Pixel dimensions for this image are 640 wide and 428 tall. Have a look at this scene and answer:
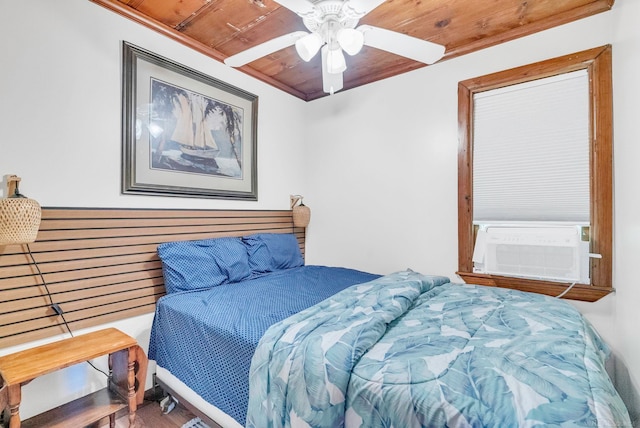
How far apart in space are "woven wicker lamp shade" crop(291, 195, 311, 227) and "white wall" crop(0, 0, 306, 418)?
4.23 ft

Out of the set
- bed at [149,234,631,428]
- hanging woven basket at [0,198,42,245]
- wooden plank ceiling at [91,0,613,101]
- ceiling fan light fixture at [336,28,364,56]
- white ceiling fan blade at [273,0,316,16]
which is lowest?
bed at [149,234,631,428]

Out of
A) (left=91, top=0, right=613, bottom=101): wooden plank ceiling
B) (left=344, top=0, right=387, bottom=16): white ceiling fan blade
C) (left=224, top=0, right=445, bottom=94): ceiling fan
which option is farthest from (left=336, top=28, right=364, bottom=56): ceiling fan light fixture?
(left=91, top=0, right=613, bottom=101): wooden plank ceiling

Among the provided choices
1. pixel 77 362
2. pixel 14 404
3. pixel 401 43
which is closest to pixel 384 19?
pixel 401 43

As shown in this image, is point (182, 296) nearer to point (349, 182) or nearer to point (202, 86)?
point (202, 86)

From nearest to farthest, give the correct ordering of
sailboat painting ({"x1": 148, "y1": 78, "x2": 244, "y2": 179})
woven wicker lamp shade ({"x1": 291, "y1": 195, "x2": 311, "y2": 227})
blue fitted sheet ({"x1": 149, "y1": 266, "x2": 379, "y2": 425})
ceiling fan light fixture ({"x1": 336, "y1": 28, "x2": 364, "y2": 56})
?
blue fitted sheet ({"x1": 149, "y1": 266, "x2": 379, "y2": 425}) < ceiling fan light fixture ({"x1": 336, "y1": 28, "x2": 364, "y2": 56}) < sailboat painting ({"x1": 148, "y1": 78, "x2": 244, "y2": 179}) < woven wicker lamp shade ({"x1": 291, "y1": 195, "x2": 311, "y2": 227})

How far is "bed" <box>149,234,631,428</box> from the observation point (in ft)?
2.78

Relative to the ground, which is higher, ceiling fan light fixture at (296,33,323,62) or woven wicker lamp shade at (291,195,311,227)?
ceiling fan light fixture at (296,33,323,62)

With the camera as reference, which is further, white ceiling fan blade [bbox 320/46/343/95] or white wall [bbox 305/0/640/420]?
white ceiling fan blade [bbox 320/46/343/95]

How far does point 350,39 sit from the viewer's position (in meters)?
1.51

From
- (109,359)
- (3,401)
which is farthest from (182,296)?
(3,401)

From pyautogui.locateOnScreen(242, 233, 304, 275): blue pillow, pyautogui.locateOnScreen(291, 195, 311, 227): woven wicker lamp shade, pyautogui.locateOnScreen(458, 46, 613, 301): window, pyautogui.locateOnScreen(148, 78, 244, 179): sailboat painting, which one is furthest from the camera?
pyautogui.locateOnScreen(291, 195, 311, 227): woven wicker lamp shade

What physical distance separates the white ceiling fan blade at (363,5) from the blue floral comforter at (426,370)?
53.2 inches

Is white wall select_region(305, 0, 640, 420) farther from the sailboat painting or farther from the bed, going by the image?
the sailboat painting

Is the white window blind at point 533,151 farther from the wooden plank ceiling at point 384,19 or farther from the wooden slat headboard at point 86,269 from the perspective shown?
the wooden slat headboard at point 86,269
